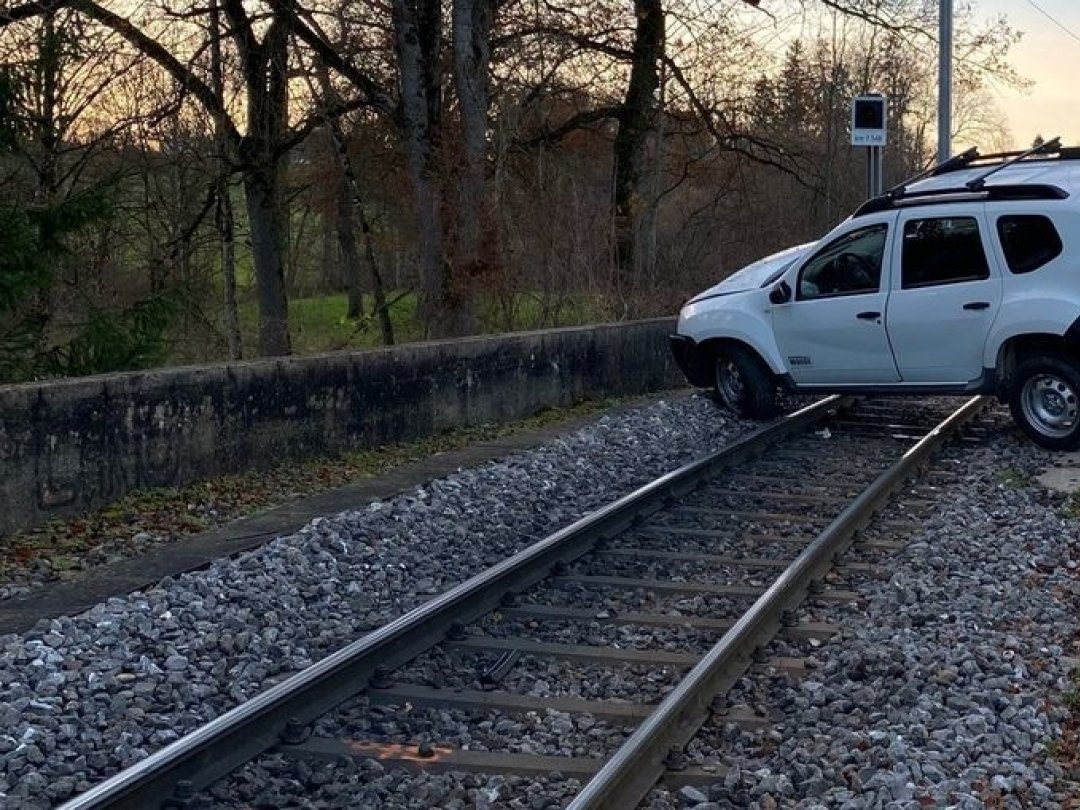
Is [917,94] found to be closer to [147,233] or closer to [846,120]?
[846,120]

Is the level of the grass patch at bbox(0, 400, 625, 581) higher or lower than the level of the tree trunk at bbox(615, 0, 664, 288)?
lower

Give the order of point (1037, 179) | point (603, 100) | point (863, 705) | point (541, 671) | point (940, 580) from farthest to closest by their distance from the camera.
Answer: point (603, 100), point (1037, 179), point (940, 580), point (541, 671), point (863, 705)

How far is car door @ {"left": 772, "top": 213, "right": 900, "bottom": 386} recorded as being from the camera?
12.5m

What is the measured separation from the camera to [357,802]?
15.5 ft

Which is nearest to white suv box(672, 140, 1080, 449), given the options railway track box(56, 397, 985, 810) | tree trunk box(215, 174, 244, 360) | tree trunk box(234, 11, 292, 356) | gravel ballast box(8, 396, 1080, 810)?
railway track box(56, 397, 985, 810)

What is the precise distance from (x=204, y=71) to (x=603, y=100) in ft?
26.3

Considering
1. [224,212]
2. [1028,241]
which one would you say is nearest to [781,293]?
[1028,241]

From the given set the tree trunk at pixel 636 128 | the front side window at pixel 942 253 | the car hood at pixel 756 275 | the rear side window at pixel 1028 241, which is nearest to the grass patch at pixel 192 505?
the car hood at pixel 756 275

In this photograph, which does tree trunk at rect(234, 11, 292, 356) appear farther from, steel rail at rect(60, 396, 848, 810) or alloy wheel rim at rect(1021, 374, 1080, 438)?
steel rail at rect(60, 396, 848, 810)

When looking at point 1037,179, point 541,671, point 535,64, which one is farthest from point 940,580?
point 535,64

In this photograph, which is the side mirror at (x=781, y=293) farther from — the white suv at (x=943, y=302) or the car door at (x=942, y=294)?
the car door at (x=942, y=294)

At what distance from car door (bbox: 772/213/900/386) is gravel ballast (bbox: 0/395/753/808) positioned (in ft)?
9.38

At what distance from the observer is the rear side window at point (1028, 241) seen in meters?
11.4

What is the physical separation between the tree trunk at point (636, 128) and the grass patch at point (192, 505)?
456 inches
